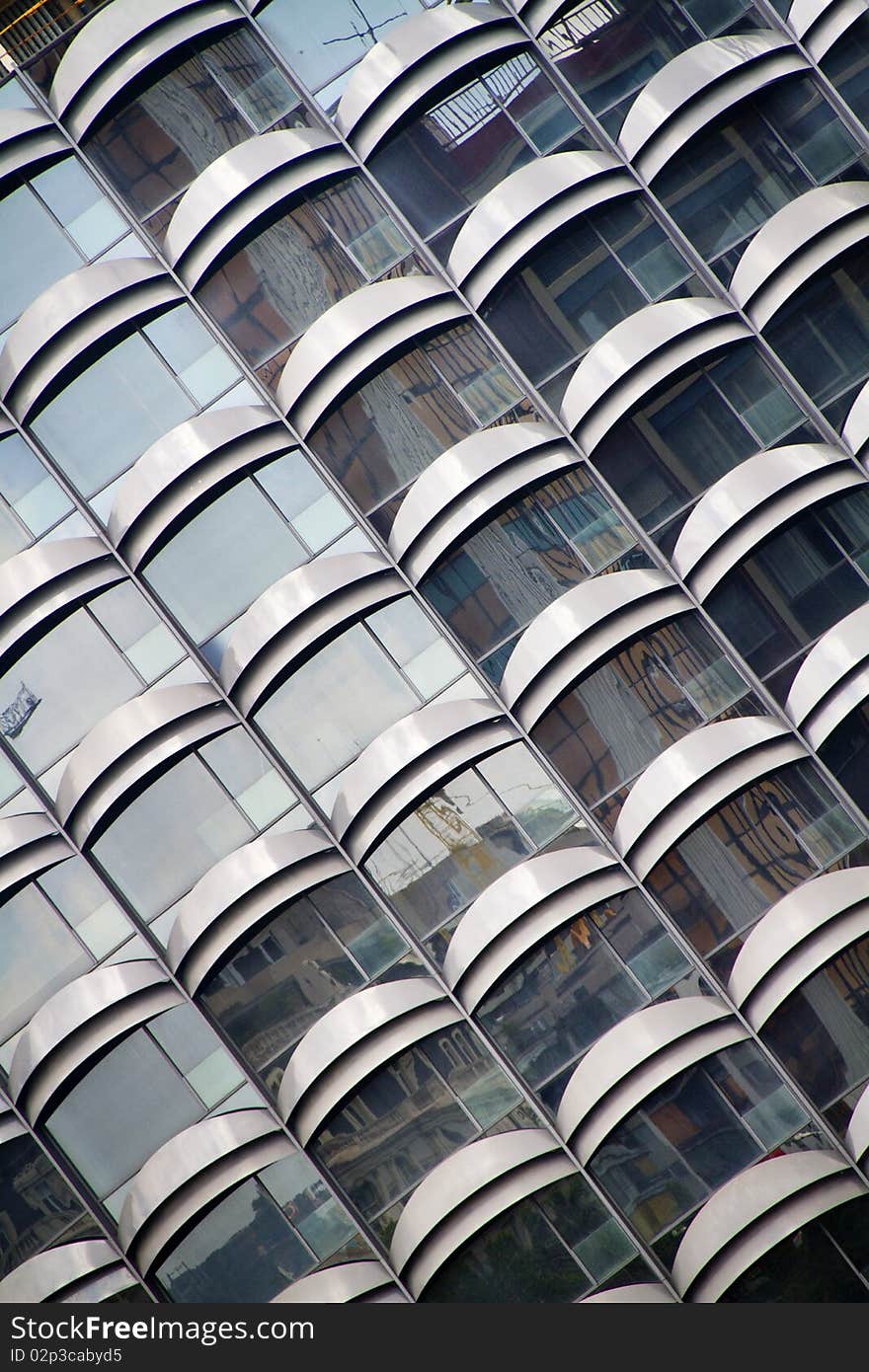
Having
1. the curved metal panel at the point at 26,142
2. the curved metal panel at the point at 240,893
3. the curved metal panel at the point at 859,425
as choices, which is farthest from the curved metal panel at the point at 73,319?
the curved metal panel at the point at 859,425

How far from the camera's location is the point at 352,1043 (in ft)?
79.2

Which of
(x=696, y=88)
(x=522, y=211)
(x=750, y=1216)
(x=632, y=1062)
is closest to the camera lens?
(x=750, y=1216)

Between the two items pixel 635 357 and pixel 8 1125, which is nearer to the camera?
pixel 635 357

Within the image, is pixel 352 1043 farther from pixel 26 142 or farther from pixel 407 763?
pixel 26 142

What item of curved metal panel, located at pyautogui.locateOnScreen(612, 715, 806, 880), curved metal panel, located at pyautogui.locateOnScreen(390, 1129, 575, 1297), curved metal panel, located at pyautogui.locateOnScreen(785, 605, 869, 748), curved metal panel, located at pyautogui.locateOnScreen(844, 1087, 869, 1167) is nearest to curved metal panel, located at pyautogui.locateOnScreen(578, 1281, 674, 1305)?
curved metal panel, located at pyautogui.locateOnScreen(390, 1129, 575, 1297)

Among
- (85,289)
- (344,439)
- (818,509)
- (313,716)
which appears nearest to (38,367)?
(85,289)

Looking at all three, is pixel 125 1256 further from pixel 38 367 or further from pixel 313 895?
pixel 38 367

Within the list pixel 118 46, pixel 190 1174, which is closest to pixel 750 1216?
pixel 190 1174

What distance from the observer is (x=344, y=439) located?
24875 mm

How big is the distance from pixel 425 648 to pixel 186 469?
5409 mm

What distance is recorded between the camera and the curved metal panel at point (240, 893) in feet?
79.8

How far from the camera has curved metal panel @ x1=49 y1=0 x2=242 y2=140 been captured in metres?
24.5

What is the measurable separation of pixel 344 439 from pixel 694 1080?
43.7ft

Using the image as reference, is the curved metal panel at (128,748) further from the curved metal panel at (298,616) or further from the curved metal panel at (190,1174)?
the curved metal panel at (190,1174)
